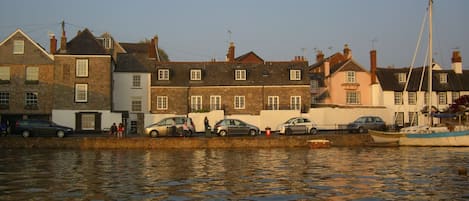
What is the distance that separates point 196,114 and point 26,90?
17392 mm

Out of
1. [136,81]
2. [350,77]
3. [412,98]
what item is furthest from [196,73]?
[412,98]

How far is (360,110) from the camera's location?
2190 inches

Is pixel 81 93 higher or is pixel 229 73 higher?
pixel 229 73

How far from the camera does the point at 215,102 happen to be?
184 feet

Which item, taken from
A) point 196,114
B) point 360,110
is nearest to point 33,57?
point 196,114

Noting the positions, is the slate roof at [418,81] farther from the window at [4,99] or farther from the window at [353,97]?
the window at [4,99]

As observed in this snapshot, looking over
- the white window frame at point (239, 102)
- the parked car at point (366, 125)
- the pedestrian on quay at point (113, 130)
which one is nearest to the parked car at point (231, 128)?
the pedestrian on quay at point (113, 130)

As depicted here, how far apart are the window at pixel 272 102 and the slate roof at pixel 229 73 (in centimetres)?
156

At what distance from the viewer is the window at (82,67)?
51.6 meters

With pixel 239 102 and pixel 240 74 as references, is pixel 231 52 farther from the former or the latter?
pixel 239 102

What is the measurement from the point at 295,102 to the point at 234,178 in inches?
1388

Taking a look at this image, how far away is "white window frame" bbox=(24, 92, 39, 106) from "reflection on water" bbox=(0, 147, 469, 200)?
2026 cm

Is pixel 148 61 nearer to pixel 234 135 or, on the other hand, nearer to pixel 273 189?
pixel 234 135

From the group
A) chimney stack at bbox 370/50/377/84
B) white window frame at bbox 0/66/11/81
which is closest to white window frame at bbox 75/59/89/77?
white window frame at bbox 0/66/11/81
